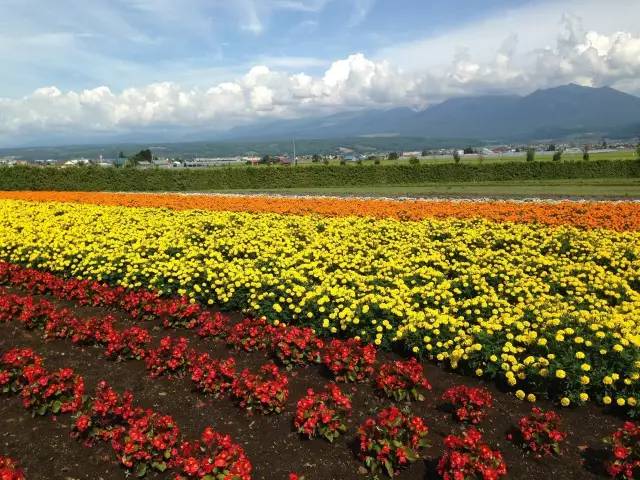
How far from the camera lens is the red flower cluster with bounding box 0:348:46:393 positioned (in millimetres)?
6090

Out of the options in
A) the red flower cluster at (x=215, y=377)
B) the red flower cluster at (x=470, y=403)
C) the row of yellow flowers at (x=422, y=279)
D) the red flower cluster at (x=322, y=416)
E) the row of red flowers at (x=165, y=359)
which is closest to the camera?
the red flower cluster at (x=322, y=416)

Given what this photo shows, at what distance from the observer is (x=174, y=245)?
11.3 meters

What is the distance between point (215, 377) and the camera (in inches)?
239

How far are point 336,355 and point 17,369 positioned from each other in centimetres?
416

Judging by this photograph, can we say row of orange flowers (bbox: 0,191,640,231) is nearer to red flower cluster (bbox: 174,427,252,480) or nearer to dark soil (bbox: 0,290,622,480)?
dark soil (bbox: 0,290,622,480)

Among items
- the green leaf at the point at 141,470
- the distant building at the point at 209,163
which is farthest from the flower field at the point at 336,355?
the distant building at the point at 209,163

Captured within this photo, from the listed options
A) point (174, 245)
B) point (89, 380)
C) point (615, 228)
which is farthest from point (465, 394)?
point (615, 228)

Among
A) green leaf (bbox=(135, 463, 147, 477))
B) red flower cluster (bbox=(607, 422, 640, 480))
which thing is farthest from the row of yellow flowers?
green leaf (bbox=(135, 463, 147, 477))

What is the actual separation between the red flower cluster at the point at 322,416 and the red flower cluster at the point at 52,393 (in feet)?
8.39

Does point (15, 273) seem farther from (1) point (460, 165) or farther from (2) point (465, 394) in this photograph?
(1) point (460, 165)

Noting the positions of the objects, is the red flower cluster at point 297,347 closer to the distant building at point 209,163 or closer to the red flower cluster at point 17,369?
the red flower cluster at point 17,369

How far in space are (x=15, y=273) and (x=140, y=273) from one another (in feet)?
11.9

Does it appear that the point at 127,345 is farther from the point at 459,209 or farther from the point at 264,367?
the point at 459,209

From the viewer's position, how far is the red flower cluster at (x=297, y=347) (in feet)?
21.8
